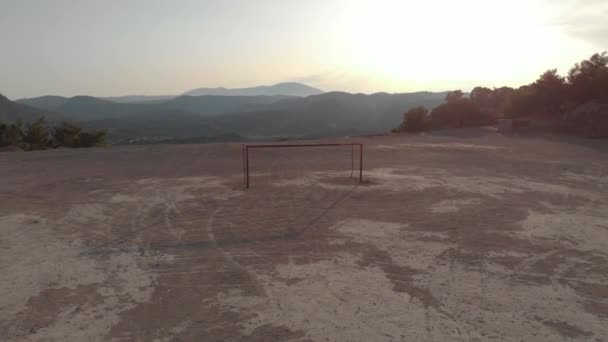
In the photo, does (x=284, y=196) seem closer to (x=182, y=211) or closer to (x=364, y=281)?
(x=182, y=211)

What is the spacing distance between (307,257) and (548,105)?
105 feet

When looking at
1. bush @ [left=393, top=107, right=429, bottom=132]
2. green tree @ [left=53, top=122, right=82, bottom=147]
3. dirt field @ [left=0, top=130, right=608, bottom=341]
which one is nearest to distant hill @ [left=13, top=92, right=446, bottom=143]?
bush @ [left=393, top=107, right=429, bottom=132]

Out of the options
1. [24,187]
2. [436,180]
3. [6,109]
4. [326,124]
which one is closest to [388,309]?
[436,180]

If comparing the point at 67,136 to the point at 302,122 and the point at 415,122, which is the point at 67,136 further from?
the point at 302,122

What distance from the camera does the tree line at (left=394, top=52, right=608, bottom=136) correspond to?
28.2 m

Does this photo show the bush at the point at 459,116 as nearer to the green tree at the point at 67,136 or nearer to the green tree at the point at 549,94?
the green tree at the point at 549,94

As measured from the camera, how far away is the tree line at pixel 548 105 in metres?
28.2

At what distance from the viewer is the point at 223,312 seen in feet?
17.0

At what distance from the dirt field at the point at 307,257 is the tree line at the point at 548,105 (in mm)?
15937

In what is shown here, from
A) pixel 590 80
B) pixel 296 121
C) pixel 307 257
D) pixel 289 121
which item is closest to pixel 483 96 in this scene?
pixel 590 80

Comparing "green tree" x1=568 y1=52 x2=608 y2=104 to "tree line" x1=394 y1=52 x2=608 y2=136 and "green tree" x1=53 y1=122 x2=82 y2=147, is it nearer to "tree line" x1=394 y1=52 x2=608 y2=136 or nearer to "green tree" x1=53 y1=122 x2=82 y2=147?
"tree line" x1=394 y1=52 x2=608 y2=136

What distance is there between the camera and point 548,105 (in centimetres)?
3216

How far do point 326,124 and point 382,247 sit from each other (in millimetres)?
103816

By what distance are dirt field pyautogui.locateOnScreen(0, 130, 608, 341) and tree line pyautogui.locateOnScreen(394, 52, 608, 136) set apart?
1594 centimetres
